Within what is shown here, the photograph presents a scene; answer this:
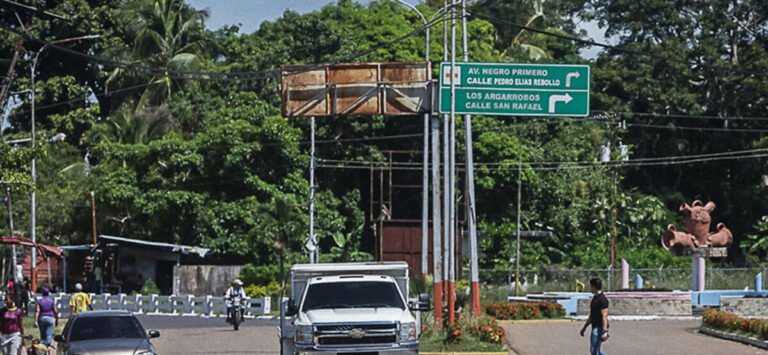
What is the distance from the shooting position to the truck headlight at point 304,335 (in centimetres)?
1884

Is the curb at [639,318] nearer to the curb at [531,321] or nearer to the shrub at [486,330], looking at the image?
the curb at [531,321]

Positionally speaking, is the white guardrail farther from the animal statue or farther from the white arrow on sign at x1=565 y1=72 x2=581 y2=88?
the white arrow on sign at x1=565 y1=72 x2=581 y2=88

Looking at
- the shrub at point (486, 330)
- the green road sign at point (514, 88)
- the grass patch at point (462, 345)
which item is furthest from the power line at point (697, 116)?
the grass patch at point (462, 345)

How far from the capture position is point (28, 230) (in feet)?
201

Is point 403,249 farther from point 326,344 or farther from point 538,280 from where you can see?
point 326,344

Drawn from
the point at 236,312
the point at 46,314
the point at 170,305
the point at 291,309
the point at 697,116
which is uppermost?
the point at 697,116

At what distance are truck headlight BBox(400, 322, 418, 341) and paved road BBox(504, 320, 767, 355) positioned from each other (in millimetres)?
6547

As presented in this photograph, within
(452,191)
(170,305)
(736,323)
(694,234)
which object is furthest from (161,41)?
(736,323)

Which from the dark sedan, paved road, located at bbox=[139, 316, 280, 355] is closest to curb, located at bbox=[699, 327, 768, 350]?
paved road, located at bbox=[139, 316, 280, 355]

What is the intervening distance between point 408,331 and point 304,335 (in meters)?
1.77

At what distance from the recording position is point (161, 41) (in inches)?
2596

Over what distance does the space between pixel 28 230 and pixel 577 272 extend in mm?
29766

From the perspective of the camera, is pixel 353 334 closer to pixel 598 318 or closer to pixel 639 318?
pixel 598 318

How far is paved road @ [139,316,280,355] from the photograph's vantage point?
27.4m
